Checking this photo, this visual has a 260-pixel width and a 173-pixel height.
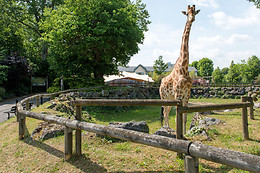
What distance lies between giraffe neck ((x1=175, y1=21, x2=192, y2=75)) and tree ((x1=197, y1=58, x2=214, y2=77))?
202 ft

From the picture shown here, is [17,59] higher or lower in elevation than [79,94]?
higher

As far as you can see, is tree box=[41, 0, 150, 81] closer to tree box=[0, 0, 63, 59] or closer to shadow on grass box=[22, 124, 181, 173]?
shadow on grass box=[22, 124, 181, 173]

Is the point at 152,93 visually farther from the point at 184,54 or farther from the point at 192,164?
the point at 192,164

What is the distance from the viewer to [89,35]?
43.1 feet

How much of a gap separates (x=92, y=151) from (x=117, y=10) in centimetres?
1249

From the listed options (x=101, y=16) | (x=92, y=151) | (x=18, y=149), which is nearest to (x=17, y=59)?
(x=101, y=16)

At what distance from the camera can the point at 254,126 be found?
5883mm

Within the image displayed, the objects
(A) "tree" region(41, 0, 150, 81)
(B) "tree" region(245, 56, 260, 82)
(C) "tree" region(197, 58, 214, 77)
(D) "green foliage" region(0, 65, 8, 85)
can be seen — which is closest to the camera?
(A) "tree" region(41, 0, 150, 81)

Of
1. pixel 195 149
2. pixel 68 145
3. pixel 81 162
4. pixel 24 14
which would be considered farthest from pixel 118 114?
pixel 24 14

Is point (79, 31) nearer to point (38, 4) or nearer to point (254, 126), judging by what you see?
point (254, 126)

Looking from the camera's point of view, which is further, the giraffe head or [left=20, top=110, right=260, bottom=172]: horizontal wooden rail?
the giraffe head

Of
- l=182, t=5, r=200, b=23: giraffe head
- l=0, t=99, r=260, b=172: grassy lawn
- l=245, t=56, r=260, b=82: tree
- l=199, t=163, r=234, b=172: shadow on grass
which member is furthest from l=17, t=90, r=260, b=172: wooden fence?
l=245, t=56, r=260, b=82: tree

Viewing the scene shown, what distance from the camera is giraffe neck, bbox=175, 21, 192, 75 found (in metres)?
6.02

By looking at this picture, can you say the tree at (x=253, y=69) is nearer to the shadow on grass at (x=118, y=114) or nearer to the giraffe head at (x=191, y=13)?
→ the shadow on grass at (x=118, y=114)
